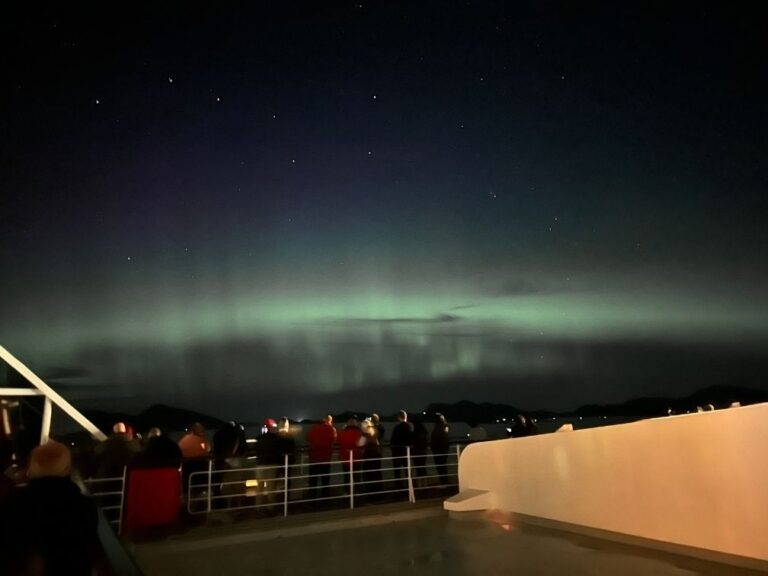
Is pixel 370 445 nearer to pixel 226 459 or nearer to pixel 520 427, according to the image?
pixel 226 459

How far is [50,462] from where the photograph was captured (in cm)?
333

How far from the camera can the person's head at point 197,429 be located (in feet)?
33.0

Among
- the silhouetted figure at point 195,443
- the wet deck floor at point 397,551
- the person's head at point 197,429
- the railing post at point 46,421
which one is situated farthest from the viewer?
the person's head at point 197,429

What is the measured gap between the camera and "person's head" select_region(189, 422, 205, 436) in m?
10.1

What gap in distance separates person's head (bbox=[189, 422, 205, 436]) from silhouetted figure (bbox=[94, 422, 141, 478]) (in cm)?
100

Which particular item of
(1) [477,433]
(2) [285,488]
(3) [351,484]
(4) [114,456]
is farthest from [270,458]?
(1) [477,433]

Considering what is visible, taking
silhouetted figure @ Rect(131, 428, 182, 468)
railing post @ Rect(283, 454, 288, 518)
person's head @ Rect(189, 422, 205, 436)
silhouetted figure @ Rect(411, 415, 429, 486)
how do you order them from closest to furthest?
silhouetted figure @ Rect(131, 428, 182, 468) → railing post @ Rect(283, 454, 288, 518) → person's head @ Rect(189, 422, 205, 436) → silhouetted figure @ Rect(411, 415, 429, 486)

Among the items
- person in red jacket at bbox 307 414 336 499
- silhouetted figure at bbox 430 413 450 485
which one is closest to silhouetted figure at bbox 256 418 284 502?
person in red jacket at bbox 307 414 336 499

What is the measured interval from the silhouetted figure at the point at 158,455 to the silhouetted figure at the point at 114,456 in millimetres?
279

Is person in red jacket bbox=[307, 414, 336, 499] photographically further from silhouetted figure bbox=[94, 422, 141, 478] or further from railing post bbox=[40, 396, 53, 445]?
railing post bbox=[40, 396, 53, 445]

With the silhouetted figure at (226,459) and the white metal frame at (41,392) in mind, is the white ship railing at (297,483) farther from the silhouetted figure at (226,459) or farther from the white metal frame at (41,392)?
the white metal frame at (41,392)

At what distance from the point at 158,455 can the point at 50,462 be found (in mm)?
5679

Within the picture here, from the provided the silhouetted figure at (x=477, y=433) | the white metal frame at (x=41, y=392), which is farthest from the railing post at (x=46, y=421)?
the silhouetted figure at (x=477, y=433)

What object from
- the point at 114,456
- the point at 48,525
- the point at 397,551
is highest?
the point at 114,456
